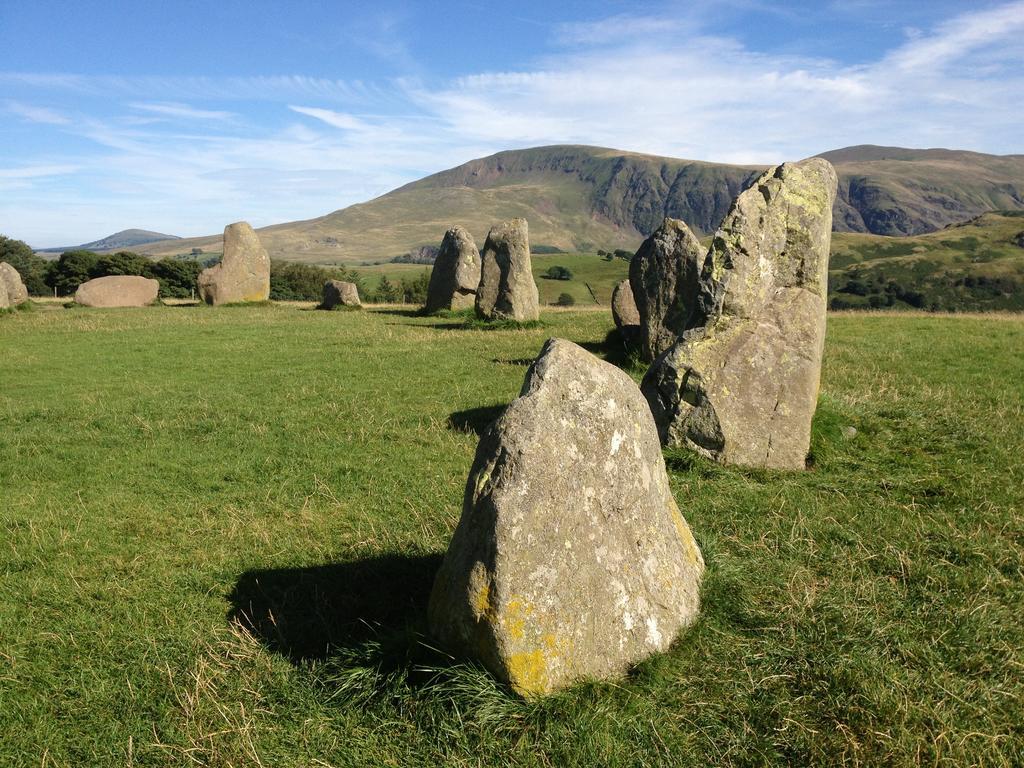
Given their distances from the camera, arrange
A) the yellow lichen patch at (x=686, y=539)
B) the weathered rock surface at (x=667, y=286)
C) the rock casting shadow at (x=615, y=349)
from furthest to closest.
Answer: the rock casting shadow at (x=615, y=349)
the weathered rock surface at (x=667, y=286)
the yellow lichen patch at (x=686, y=539)

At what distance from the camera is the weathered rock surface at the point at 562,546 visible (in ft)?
13.9

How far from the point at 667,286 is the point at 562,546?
485 inches

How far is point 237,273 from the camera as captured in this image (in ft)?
104

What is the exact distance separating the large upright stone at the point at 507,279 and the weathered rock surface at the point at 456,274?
298 centimetres

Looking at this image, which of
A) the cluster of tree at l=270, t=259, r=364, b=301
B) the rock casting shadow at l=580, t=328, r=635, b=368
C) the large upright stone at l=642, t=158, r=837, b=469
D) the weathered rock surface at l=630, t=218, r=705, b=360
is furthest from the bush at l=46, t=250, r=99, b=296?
the large upright stone at l=642, t=158, r=837, b=469

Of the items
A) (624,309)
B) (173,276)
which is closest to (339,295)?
(624,309)

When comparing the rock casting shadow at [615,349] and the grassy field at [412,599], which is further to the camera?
the rock casting shadow at [615,349]

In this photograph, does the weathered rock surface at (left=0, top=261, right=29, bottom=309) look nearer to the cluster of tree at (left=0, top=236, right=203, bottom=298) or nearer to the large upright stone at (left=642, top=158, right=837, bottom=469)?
the cluster of tree at (left=0, top=236, right=203, bottom=298)

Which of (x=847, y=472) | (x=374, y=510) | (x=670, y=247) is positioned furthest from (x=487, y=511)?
(x=670, y=247)

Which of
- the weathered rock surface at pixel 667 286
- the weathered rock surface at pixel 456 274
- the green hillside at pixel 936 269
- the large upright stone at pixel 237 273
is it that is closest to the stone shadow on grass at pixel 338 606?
the weathered rock surface at pixel 667 286

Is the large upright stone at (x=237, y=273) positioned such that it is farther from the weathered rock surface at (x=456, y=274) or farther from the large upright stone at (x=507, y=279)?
the large upright stone at (x=507, y=279)

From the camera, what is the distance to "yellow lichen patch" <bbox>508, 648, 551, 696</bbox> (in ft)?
13.8

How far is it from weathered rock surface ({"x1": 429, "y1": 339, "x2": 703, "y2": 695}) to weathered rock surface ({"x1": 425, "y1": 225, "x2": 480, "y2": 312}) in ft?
75.9

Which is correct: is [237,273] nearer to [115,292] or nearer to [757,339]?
[115,292]
